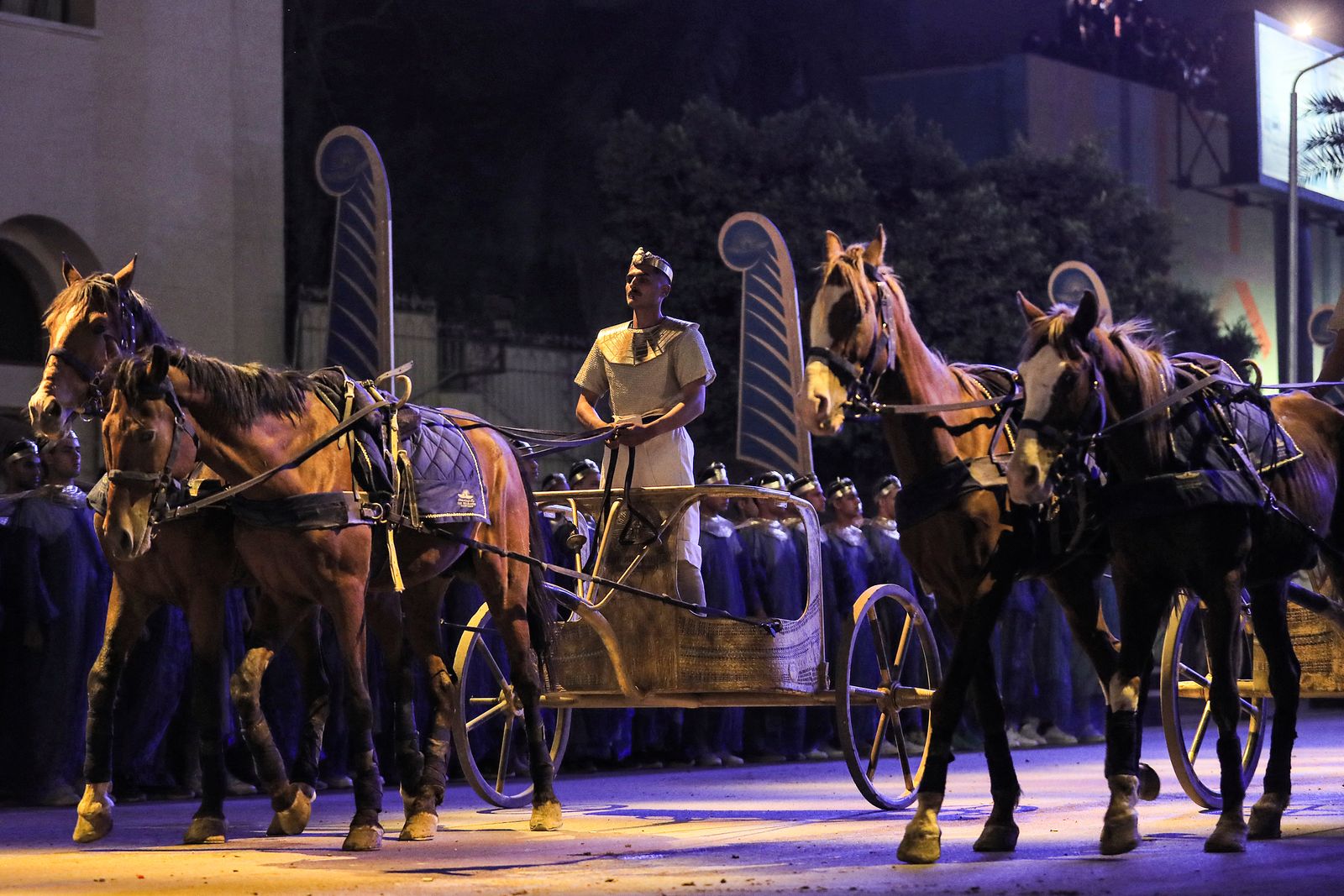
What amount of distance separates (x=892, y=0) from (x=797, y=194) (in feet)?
29.0

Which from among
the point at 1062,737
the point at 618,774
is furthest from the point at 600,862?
the point at 1062,737

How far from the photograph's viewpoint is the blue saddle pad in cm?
895

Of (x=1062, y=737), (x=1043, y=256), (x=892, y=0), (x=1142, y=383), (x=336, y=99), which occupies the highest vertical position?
(x=892, y=0)

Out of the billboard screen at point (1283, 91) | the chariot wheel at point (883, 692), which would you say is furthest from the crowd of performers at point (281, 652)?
the billboard screen at point (1283, 91)

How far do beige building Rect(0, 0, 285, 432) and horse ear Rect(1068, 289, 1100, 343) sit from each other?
13.9 m

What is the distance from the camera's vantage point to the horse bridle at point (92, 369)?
316 inches

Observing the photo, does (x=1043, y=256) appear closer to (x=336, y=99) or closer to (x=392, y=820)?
(x=336, y=99)

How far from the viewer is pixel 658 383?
1001 centimetres

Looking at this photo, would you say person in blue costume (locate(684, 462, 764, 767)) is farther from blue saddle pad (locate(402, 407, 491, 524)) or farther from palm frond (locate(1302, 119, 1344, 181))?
palm frond (locate(1302, 119, 1344, 181))

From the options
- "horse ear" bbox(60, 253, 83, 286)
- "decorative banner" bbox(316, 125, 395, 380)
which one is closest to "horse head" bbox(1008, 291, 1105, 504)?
"horse ear" bbox(60, 253, 83, 286)

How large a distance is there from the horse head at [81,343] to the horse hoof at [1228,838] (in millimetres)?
5098

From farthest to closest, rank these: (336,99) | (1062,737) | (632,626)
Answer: (336,99) → (1062,737) → (632,626)

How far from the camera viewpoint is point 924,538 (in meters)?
8.02

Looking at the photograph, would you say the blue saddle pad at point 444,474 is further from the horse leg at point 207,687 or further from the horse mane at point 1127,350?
the horse mane at point 1127,350
